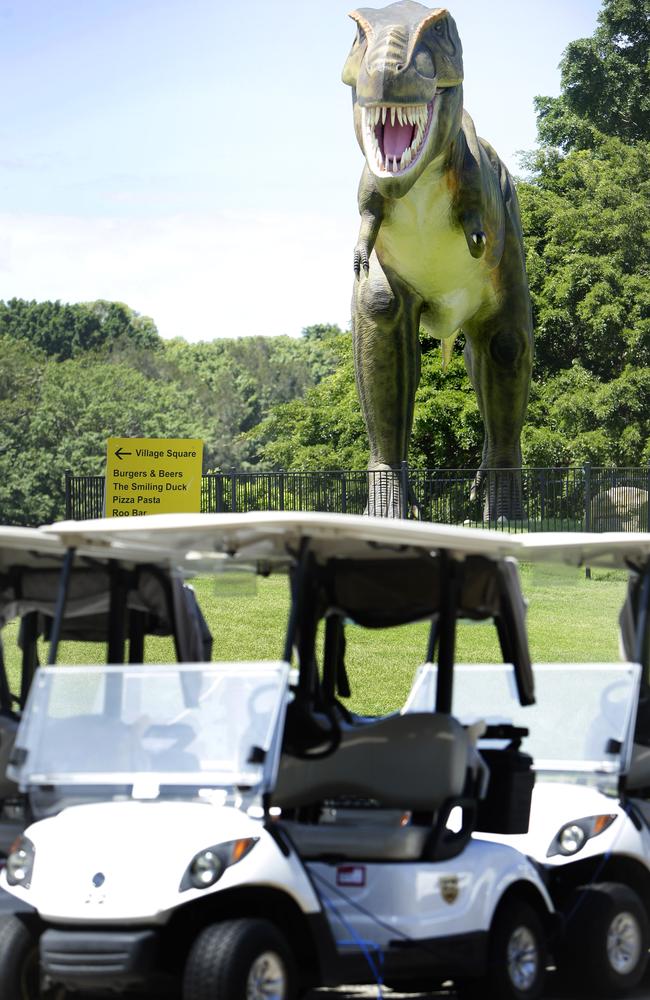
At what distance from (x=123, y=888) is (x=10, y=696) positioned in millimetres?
2590

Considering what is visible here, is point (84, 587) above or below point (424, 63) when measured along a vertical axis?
below

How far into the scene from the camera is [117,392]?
79000 mm

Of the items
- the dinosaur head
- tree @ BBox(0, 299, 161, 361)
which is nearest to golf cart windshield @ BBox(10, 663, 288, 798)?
the dinosaur head

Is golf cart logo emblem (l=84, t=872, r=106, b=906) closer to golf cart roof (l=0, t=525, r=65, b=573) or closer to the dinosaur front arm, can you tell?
golf cart roof (l=0, t=525, r=65, b=573)

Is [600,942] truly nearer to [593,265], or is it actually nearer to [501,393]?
[501,393]

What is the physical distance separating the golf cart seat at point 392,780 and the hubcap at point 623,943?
102 cm

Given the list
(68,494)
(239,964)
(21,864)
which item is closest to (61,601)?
(21,864)

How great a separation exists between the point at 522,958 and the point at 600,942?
0.58 metres

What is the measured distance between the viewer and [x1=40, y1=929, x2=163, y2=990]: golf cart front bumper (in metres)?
5.51

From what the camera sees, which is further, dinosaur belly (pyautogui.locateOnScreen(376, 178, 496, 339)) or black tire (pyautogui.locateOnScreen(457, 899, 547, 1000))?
dinosaur belly (pyautogui.locateOnScreen(376, 178, 496, 339))

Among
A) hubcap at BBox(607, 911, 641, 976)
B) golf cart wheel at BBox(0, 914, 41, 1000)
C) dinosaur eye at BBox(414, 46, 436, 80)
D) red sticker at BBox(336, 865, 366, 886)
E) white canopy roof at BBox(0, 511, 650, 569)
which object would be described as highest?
dinosaur eye at BBox(414, 46, 436, 80)

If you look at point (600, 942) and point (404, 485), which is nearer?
point (600, 942)

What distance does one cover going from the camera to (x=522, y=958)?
260 inches

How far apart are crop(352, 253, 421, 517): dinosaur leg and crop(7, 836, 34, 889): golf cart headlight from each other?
13263 mm
